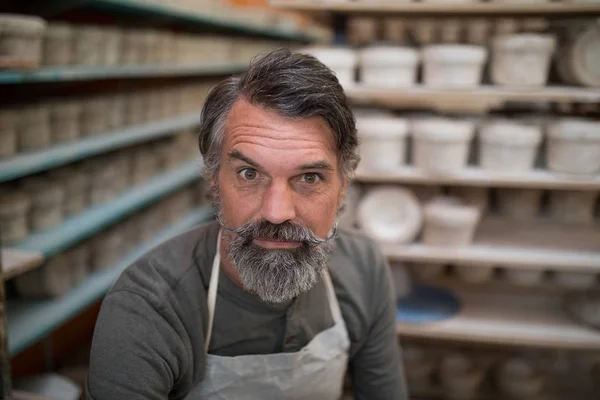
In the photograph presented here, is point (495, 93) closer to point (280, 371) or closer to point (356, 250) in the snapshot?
point (356, 250)

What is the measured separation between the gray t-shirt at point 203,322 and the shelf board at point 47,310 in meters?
0.57

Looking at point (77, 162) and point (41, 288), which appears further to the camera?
point (77, 162)

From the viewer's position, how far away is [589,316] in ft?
8.59

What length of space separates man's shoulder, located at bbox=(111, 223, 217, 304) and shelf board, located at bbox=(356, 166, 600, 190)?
4.09 ft

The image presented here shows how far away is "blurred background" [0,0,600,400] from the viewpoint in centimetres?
237

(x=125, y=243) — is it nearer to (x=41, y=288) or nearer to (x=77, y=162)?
(x=77, y=162)

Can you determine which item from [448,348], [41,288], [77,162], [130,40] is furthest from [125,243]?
[448,348]

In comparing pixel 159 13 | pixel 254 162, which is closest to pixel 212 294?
pixel 254 162

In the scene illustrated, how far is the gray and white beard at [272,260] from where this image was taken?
4.14 feet

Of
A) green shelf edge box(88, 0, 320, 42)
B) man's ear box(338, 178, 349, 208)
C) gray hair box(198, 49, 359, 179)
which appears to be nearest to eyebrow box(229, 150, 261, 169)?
gray hair box(198, 49, 359, 179)

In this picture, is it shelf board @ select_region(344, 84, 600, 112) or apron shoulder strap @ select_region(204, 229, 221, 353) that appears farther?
shelf board @ select_region(344, 84, 600, 112)

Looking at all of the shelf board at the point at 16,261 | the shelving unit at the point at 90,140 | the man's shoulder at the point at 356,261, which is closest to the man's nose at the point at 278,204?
the man's shoulder at the point at 356,261

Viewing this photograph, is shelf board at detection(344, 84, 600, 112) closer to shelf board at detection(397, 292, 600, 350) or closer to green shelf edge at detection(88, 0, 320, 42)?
shelf board at detection(397, 292, 600, 350)

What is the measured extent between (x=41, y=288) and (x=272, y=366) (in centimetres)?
161
